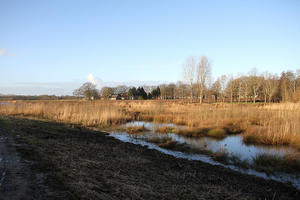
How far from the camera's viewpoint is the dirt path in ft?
7.84

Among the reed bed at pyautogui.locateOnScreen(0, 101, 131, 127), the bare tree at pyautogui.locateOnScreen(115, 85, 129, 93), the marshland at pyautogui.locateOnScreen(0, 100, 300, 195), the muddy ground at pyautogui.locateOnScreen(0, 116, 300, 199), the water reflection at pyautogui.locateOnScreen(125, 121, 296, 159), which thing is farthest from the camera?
the bare tree at pyautogui.locateOnScreen(115, 85, 129, 93)

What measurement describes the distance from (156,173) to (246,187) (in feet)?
6.42

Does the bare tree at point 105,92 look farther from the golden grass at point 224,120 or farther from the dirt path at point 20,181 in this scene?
the dirt path at point 20,181

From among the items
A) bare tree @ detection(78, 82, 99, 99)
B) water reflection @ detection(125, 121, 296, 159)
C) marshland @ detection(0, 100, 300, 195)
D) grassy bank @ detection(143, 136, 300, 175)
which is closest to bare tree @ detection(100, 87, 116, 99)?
bare tree @ detection(78, 82, 99, 99)

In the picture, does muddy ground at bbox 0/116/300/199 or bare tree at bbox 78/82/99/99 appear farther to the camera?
bare tree at bbox 78/82/99/99

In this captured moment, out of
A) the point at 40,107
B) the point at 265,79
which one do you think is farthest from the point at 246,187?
the point at 265,79

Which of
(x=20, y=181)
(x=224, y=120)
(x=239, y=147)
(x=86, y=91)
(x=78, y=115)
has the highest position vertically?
(x=86, y=91)

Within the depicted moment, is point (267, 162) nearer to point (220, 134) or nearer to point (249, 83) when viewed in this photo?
point (220, 134)

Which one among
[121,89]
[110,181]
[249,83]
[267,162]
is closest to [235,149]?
[267,162]

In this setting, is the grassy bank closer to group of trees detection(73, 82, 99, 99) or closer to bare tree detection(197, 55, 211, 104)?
bare tree detection(197, 55, 211, 104)

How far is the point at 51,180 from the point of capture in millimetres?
2893

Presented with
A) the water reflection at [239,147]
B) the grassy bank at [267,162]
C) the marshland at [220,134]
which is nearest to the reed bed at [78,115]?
the marshland at [220,134]

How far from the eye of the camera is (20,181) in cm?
276

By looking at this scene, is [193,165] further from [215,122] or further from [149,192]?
[215,122]
